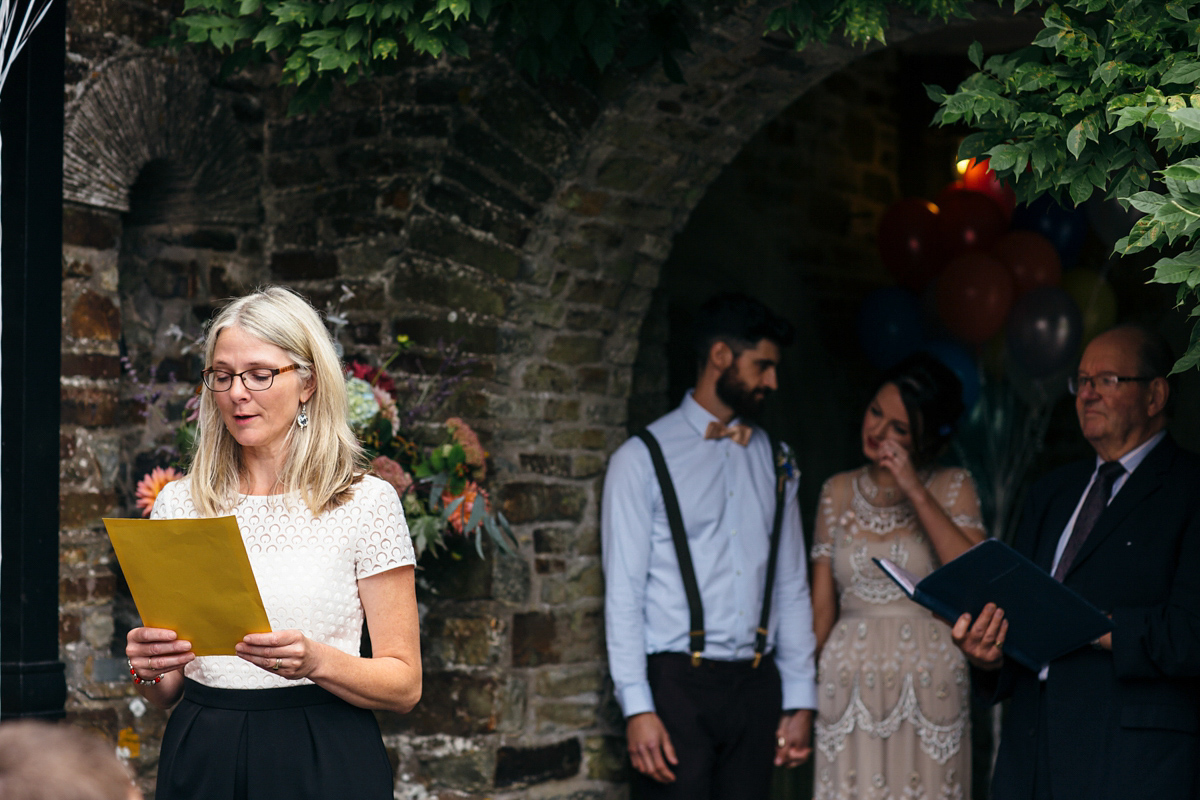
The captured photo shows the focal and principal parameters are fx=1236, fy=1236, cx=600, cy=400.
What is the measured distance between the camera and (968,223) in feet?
16.8

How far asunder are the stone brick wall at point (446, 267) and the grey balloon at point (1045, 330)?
62.9 inches

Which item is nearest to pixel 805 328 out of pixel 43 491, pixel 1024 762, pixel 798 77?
pixel 798 77

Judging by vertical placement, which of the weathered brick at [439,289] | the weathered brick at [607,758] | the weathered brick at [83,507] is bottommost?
the weathered brick at [607,758]

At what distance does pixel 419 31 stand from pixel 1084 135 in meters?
1.46

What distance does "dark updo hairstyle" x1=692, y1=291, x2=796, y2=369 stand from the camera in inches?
150

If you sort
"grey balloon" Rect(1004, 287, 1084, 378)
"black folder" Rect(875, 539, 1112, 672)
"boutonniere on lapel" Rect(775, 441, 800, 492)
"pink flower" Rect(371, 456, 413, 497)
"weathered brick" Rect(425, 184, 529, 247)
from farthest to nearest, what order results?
1. "grey balloon" Rect(1004, 287, 1084, 378)
2. "boutonniere on lapel" Rect(775, 441, 800, 492)
3. "weathered brick" Rect(425, 184, 529, 247)
4. "pink flower" Rect(371, 456, 413, 497)
5. "black folder" Rect(875, 539, 1112, 672)

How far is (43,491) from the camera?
7.78ft

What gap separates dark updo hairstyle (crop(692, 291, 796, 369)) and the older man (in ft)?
3.41

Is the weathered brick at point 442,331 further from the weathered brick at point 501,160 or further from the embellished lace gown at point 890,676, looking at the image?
the embellished lace gown at point 890,676

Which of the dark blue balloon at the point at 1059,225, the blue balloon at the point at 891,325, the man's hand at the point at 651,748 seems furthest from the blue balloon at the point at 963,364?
the man's hand at the point at 651,748

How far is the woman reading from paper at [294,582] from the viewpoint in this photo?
2.05m

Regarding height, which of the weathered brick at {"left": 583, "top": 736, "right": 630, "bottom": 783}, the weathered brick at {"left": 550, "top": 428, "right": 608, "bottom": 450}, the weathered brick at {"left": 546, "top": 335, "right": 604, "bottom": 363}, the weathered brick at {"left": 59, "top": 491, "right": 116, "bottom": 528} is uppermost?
the weathered brick at {"left": 546, "top": 335, "right": 604, "bottom": 363}

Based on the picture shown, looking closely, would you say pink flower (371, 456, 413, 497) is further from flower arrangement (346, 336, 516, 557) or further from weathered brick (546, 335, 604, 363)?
weathered brick (546, 335, 604, 363)

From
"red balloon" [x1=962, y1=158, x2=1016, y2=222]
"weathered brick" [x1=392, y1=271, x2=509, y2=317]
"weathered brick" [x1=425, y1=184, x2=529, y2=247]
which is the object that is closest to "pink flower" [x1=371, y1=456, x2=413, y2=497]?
"weathered brick" [x1=392, y1=271, x2=509, y2=317]
